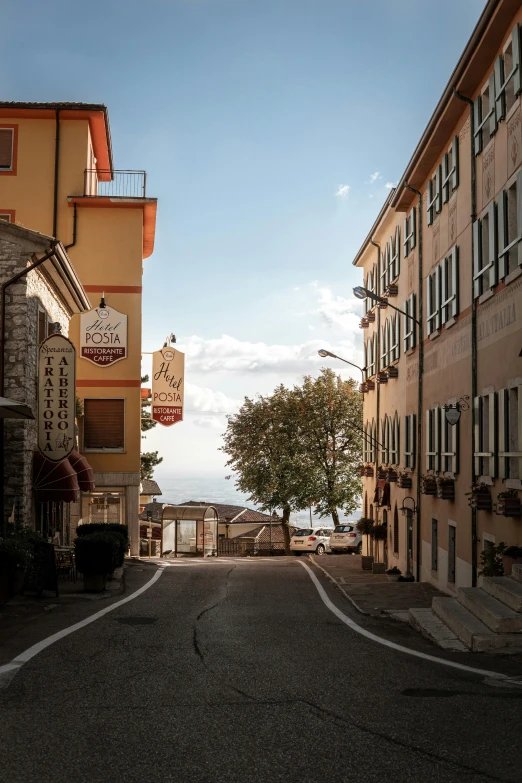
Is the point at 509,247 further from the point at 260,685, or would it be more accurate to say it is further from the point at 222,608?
the point at 260,685

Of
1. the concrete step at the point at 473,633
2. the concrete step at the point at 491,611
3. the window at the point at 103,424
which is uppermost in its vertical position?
the window at the point at 103,424

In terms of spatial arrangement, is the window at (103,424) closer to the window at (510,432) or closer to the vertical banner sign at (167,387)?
the vertical banner sign at (167,387)

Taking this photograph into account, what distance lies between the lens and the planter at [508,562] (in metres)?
14.2

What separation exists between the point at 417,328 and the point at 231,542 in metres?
32.5

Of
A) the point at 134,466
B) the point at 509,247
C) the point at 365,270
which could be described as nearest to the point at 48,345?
the point at 509,247

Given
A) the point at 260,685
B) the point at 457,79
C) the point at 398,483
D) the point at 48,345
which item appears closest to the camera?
the point at 260,685

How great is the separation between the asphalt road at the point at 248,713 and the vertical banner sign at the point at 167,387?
24.6 meters

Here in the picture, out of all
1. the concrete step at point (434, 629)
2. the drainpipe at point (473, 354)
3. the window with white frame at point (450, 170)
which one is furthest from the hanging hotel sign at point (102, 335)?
the concrete step at point (434, 629)

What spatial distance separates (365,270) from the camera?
39094mm

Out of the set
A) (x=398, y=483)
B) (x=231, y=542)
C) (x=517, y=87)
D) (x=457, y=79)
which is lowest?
(x=231, y=542)

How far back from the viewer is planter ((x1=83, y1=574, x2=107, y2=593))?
17.0 metres

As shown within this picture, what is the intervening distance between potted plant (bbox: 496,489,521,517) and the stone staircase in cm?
130

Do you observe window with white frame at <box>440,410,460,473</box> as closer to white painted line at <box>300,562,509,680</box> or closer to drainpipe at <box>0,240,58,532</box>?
white painted line at <box>300,562,509,680</box>

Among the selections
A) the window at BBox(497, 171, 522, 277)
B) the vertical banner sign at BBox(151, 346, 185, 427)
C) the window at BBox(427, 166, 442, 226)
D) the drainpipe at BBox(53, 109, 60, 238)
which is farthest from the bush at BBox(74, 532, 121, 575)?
the drainpipe at BBox(53, 109, 60, 238)
